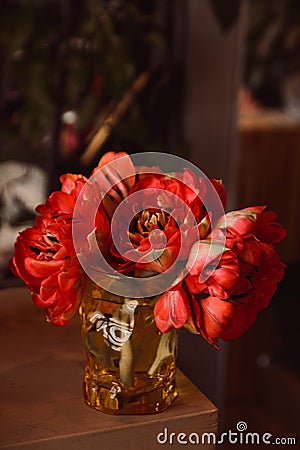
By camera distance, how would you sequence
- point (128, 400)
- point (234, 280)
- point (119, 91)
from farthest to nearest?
point (119, 91), point (128, 400), point (234, 280)

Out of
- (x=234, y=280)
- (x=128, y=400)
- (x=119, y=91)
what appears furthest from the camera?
(x=119, y=91)

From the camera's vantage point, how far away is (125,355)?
2.92 ft

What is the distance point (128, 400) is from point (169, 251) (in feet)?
0.67

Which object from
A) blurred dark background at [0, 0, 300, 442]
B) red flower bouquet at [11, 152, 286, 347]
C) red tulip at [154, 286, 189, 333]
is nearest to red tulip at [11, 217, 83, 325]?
red flower bouquet at [11, 152, 286, 347]

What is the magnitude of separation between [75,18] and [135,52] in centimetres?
19

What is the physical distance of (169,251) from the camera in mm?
829

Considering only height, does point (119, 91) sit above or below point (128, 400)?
above

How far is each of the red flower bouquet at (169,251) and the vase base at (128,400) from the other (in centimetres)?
11

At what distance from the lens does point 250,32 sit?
321 cm

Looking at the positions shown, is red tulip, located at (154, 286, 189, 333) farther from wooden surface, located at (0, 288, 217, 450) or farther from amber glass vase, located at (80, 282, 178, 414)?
wooden surface, located at (0, 288, 217, 450)

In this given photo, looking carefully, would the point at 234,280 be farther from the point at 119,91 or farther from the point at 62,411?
the point at 119,91

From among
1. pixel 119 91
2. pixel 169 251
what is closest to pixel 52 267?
pixel 169 251

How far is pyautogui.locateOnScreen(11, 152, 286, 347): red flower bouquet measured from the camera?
0.82 meters

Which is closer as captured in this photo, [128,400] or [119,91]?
[128,400]
